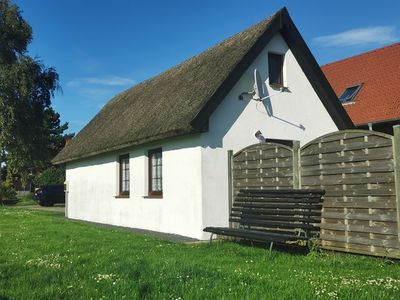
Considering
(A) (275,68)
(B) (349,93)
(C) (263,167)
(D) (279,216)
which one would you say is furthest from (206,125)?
(B) (349,93)

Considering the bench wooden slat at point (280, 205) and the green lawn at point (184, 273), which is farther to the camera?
the bench wooden slat at point (280, 205)

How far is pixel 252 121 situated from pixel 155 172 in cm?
320

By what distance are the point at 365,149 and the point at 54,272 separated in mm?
5119

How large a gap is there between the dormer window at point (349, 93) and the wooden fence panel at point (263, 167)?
1240 cm

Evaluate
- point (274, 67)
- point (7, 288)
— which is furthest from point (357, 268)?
point (274, 67)

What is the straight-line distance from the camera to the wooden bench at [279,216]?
8586mm

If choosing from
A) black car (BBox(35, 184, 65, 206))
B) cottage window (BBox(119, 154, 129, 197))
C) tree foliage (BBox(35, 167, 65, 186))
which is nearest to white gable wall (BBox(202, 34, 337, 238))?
cottage window (BBox(119, 154, 129, 197))

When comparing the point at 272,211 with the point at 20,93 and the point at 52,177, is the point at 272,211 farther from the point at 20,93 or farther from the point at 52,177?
the point at 52,177

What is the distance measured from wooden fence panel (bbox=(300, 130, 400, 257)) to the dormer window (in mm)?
13950

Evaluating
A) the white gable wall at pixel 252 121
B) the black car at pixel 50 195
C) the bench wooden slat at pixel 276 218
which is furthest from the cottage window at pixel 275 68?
the black car at pixel 50 195

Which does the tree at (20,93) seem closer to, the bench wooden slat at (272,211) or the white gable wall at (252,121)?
the white gable wall at (252,121)

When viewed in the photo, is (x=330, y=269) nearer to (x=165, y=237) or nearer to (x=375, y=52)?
(x=165, y=237)

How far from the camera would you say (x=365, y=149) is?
8.05 meters

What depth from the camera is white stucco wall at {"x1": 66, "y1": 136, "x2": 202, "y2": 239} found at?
11750mm
